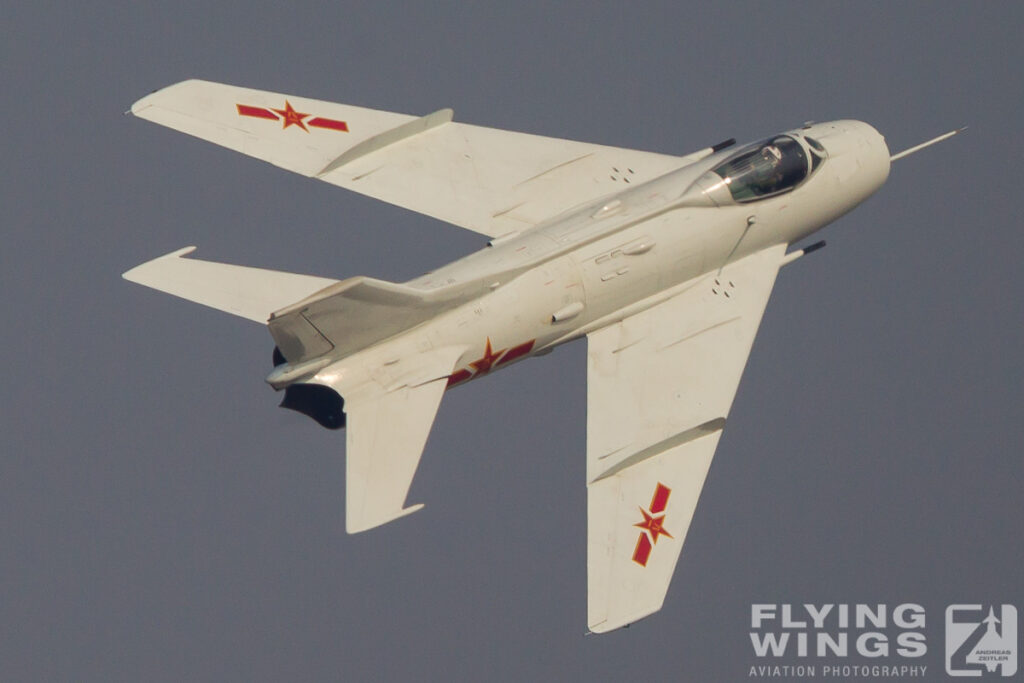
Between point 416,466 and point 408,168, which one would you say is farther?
point 408,168

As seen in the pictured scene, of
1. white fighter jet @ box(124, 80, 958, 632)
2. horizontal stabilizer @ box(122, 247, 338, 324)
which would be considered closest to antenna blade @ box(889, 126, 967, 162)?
white fighter jet @ box(124, 80, 958, 632)

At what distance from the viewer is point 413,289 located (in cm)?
3006

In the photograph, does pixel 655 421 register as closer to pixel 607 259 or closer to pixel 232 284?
pixel 607 259

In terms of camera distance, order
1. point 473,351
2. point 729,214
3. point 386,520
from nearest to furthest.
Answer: point 386,520 → point 473,351 → point 729,214

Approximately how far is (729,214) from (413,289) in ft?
18.4

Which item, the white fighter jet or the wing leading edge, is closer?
the white fighter jet

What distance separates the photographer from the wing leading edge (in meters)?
30.4

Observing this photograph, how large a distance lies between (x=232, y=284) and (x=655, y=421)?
6573mm

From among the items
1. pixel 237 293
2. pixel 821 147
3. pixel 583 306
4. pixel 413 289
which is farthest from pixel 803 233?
pixel 237 293

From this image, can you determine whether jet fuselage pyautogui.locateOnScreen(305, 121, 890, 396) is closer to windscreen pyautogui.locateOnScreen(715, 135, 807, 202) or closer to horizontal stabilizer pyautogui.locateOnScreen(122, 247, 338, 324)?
windscreen pyautogui.locateOnScreen(715, 135, 807, 202)

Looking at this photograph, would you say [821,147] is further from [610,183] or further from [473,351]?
[473,351]

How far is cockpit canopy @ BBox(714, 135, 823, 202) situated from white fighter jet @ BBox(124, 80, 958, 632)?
35 millimetres

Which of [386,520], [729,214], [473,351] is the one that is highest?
[729,214]

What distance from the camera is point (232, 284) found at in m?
30.1
